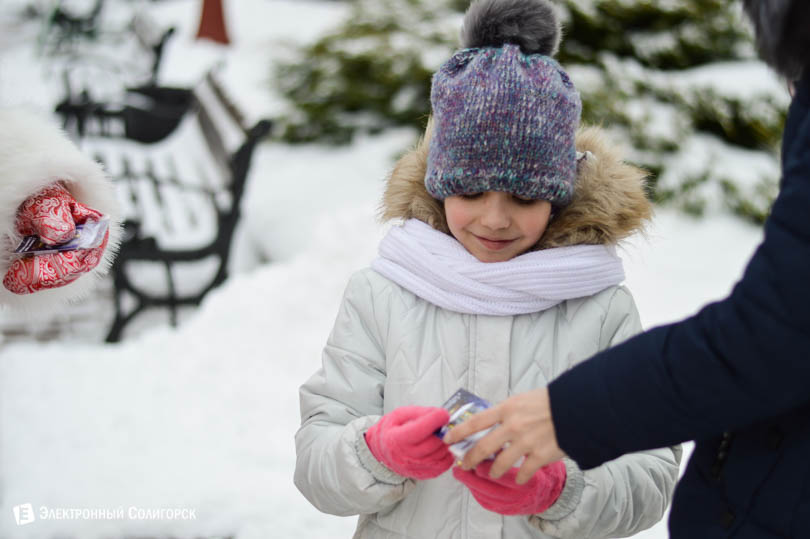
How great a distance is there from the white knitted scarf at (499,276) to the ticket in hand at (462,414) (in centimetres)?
27

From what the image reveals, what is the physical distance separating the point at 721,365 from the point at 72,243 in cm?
125

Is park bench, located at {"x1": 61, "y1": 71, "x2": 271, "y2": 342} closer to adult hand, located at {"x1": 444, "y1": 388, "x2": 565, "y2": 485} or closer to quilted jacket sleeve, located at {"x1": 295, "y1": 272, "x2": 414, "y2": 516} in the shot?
quilted jacket sleeve, located at {"x1": 295, "y1": 272, "x2": 414, "y2": 516}

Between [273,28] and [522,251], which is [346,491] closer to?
[522,251]

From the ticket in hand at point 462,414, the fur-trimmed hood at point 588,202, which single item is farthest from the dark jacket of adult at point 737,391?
the fur-trimmed hood at point 588,202

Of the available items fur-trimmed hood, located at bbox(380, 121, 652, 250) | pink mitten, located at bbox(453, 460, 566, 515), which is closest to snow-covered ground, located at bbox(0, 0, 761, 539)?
fur-trimmed hood, located at bbox(380, 121, 652, 250)

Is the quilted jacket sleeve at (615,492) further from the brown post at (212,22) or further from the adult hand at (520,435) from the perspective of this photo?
the brown post at (212,22)

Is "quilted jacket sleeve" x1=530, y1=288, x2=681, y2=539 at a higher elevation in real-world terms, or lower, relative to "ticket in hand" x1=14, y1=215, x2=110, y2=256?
lower

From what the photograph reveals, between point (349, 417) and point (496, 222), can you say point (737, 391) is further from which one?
point (349, 417)

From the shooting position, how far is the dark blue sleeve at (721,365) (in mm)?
975

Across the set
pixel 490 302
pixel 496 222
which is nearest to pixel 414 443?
pixel 490 302

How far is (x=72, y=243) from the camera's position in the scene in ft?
5.26

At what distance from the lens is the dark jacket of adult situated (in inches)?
38.6

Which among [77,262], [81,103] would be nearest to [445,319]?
[77,262]

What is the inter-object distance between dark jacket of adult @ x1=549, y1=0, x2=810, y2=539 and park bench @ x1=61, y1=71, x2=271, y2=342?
3.68 meters
